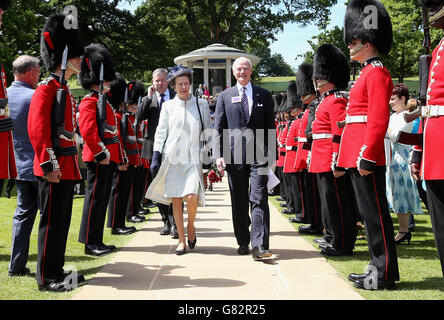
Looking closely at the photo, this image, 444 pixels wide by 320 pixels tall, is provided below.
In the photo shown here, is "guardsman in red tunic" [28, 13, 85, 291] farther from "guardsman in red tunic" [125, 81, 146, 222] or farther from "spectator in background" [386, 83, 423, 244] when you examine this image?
"spectator in background" [386, 83, 423, 244]

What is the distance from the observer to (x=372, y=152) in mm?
4492

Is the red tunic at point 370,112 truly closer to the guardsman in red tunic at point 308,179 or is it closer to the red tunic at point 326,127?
the red tunic at point 326,127

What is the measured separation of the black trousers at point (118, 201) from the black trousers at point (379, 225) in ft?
13.4

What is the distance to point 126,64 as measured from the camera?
35.3 m

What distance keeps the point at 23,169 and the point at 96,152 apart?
2.96 ft

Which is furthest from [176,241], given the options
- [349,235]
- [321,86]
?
[321,86]

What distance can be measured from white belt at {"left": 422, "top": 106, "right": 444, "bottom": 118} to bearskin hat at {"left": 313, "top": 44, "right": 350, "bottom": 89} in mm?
2682

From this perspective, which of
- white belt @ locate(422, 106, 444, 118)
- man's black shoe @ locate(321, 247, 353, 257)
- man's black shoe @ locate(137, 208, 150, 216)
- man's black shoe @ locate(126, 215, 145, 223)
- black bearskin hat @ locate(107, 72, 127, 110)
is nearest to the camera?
white belt @ locate(422, 106, 444, 118)

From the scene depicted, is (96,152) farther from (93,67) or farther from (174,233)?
(174,233)

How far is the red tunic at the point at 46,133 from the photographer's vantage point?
14.9 feet

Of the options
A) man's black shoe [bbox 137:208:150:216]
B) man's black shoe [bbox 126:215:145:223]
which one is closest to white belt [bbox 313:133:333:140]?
man's black shoe [bbox 126:215:145:223]

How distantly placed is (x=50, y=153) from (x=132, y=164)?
4057mm

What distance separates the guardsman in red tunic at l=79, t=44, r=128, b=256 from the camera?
618cm

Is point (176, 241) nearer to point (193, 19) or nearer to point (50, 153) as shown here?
point (50, 153)
